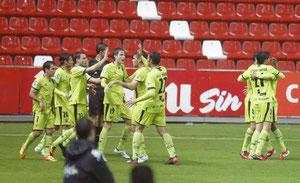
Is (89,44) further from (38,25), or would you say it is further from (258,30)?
(258,30)

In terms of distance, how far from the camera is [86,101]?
13469 millimetres

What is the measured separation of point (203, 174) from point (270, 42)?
46.0ft

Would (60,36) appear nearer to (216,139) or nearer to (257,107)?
(216,139)

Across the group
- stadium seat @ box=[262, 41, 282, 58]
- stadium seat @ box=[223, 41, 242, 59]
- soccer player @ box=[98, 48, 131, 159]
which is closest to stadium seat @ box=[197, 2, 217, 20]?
stadium seat @ box=[223, 41, 242, 59]

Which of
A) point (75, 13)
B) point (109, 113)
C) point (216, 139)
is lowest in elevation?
point (216, 139)

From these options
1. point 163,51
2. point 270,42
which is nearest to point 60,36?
point 163,51

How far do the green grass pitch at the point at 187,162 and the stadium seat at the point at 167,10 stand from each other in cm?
697

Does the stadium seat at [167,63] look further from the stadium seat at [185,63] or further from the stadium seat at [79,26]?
the stadium seat at [79,26]

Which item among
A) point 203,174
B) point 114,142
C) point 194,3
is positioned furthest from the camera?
point 194,3

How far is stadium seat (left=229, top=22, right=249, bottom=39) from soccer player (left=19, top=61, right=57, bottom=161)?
1264 cm

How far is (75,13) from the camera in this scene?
25.0 m

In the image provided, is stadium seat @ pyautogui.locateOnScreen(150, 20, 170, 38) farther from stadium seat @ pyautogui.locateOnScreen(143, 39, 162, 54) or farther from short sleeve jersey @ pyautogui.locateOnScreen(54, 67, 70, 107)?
short sleeve jersey @ pyautogui.locateOnScreen(54, 67, 70, 107)

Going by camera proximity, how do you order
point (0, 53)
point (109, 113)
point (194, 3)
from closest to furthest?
point (109, 113)
point (0, 53)
point (194, 3)

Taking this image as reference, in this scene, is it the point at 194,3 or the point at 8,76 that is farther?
the point at 194,3
